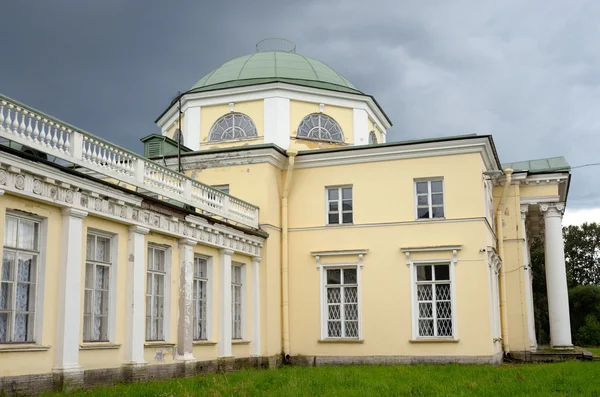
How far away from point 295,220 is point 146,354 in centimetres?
872

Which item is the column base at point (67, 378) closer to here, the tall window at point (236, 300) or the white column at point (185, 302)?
the white column at point (185, 302)

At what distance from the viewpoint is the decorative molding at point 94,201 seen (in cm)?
1220

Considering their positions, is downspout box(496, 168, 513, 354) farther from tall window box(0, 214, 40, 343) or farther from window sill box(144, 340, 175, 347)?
tall window box(0, 214, 40, 343)

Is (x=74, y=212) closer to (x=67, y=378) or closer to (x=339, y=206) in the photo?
(x=67, y=378)

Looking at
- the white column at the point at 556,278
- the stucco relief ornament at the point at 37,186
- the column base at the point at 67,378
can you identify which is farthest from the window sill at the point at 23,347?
the white column at the point at 556,278

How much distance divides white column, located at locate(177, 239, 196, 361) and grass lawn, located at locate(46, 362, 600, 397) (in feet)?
5.31

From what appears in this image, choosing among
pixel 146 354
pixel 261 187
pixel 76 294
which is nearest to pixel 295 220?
pixel 261 187

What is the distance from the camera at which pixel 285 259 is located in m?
22.8

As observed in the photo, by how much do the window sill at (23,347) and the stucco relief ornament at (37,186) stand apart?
2.71m

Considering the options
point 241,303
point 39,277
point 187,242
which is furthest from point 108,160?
point 241,303

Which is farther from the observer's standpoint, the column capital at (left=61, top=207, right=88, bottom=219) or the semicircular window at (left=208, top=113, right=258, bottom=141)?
the semicircular window at (left=208, top=113, right=258, bottom=141)

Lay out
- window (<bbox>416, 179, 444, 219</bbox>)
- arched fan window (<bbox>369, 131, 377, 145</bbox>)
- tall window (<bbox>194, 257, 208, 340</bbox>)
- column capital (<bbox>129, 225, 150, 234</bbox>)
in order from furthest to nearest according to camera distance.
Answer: arched fan window (<bbox>369, 131, 377, 145</bbox>), window (<bbox>416, 179, 444, 219</bbox>), tall window (<bbox>194, 257, 208, 340</bbox>), column capital (<bbox>129, 225, 150, 234</bbox>)

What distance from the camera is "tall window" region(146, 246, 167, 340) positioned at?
53.7ft

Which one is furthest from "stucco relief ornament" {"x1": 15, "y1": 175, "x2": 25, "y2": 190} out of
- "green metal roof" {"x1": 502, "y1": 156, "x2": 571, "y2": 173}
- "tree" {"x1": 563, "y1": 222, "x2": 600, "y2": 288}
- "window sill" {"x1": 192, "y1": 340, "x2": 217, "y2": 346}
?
"tree" {"x1": 563, "y1": 222, "x2": 600, "y2": 288}
